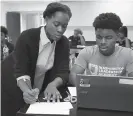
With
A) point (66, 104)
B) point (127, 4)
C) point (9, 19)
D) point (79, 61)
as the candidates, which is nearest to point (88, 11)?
point (127, 4)

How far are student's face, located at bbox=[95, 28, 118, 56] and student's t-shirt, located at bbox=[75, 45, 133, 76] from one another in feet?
0.34

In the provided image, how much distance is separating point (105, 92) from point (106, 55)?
61 centimetres

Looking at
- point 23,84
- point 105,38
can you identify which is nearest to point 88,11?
point 105,38

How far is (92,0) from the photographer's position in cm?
765

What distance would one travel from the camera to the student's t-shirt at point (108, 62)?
5.09 ft

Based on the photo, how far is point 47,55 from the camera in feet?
5.04

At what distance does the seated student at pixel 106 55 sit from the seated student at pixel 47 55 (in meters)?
0.15

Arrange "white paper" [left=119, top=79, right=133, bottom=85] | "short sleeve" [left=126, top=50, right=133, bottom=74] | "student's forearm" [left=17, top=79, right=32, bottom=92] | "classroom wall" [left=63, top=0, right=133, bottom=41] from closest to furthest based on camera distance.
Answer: "white paper" [left=119, top=79, right=133, bottom=85] < "student's forearm" [left=17, top=79, right=32, bottom=92] < "short sleeve" [left=126, top=50, right=133, bottom=74] < "classroom wall" [left=63, top=0, right=133, bottom=41]

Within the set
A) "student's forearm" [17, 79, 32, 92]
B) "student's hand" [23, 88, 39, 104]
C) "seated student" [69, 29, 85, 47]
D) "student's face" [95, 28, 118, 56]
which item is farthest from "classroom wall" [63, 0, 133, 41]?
"student's hand" [23, 88, 39, 104]

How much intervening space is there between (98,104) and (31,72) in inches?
23.4

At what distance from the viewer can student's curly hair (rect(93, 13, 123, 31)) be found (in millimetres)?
1502

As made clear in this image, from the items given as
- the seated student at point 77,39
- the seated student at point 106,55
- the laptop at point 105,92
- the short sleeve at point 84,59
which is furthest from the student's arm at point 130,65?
the seated student at point 77,39

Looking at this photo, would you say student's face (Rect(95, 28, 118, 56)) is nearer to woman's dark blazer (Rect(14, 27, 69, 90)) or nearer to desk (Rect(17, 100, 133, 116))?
woman's dark blazer (Rect(14, 27, 69, 90))

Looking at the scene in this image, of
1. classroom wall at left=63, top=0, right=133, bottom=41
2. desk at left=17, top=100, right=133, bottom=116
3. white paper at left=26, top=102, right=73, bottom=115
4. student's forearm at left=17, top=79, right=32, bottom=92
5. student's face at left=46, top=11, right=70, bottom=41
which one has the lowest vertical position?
desk at left=17, top=100, right=133, bottom=116
